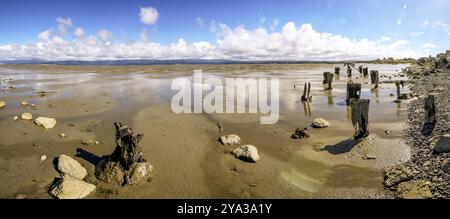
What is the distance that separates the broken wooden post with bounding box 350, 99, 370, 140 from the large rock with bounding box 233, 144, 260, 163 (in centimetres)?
486

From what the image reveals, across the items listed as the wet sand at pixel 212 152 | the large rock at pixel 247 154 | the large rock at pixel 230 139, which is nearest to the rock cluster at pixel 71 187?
the wet sand at pixel 212 152

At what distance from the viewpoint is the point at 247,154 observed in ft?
39.6

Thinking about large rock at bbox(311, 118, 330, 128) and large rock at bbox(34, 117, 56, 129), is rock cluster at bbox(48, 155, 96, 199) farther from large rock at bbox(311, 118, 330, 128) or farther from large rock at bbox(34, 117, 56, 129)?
large rock at bbox(311, 118, 330, 128)

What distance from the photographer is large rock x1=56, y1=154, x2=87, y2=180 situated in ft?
34.6

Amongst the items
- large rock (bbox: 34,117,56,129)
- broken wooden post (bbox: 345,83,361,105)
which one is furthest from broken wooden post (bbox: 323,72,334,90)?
large rock (bbox: 34,117,56,129)

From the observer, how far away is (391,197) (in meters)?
9.02

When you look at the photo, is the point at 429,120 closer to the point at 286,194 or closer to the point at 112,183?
the point at 286,194

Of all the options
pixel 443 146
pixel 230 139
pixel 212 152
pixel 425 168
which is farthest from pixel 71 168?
pixel 443 146

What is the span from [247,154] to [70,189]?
6.05 metres

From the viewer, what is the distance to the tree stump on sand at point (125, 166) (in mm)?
10206

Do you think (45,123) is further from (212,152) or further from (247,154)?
(247,154)

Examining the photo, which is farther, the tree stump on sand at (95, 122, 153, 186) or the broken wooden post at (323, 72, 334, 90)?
the broken wooden post at (323, 72, 334, 90)

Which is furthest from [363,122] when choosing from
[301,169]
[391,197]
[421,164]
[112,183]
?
[112,183]
